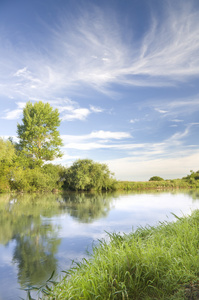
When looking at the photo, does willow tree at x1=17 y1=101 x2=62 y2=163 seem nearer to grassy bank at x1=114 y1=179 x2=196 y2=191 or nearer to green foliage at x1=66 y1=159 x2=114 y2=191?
green foliage at x1=66 y1=159 x2=114 y2=191

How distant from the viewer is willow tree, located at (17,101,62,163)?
25.3 meters

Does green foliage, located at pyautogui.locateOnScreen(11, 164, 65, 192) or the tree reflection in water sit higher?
green foliage, located at pyautogui.locateOnScreen(11, 164, 65, 192)

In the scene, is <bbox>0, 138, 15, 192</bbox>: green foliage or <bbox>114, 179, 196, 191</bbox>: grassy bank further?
<bbox>114, 179, 196, 191</bbox>: grassy bank

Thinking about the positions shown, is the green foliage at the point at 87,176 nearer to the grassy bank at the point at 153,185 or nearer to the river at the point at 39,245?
the grassy bank at the point at 153,185

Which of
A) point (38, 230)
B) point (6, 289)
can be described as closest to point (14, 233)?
point (38, 230)

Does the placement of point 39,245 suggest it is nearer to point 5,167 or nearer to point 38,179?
point 5,167

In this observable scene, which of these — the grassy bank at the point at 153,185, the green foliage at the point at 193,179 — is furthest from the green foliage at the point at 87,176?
the green foliage at the point at 193,179

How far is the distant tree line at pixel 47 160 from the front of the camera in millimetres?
23750

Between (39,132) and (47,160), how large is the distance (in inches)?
134

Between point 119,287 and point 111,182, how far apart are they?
2398cm

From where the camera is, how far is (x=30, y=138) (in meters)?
25.7

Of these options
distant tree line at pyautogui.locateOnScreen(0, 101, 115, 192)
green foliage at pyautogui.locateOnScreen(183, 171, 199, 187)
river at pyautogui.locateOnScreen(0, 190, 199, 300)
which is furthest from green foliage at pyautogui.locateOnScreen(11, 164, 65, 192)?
green foliage at pyautogui.locateOnScreen(183, 171, 199, 187)

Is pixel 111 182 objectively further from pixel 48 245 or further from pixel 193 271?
pixel 193 271

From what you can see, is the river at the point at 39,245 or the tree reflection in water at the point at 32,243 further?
the tree reflection in water at the point at 32,243
